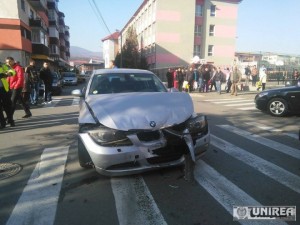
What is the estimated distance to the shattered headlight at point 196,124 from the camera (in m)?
4.42

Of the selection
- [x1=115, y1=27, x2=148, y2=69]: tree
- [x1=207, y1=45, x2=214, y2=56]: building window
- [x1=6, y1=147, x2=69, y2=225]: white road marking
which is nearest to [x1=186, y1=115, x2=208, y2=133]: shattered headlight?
[x1=6, y1=147, x2=69, y2=225]: white road marking

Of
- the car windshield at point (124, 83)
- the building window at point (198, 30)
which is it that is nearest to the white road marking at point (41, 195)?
the car windshield at point (124, 83)

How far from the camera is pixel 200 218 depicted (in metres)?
3.32

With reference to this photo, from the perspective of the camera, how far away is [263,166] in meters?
5.04

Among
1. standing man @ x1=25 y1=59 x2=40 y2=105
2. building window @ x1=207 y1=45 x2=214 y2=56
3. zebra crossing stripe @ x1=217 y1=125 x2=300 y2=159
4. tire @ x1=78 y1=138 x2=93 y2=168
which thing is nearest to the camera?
tire @ x1=78 y1=138 x2=93 y2=168

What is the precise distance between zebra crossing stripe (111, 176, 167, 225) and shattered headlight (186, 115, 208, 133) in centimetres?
109

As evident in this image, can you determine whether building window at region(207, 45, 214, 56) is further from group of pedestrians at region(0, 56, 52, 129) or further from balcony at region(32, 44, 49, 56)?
group of pedestrians at region(0, 56, 52, 129)

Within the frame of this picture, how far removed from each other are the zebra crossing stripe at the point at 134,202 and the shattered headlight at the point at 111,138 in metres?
0.65

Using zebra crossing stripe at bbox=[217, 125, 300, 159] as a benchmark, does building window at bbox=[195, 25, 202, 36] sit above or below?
above

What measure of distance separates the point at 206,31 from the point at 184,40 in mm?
4735

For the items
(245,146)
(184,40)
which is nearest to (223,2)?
(184,40)

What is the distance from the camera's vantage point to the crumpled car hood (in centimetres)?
414

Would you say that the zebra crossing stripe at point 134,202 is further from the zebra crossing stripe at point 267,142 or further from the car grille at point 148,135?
the zebra crossing stripe at point 267,142

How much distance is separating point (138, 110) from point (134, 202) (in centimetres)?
137
